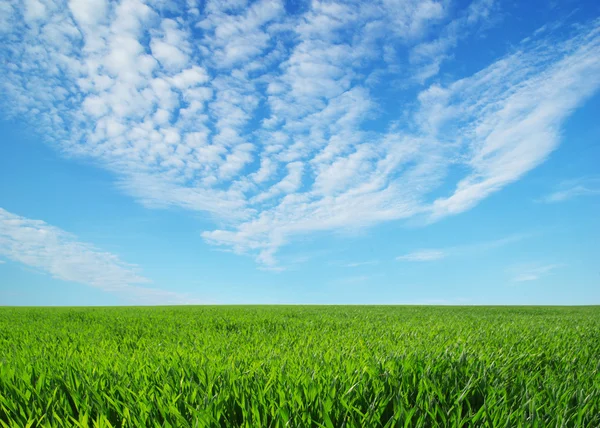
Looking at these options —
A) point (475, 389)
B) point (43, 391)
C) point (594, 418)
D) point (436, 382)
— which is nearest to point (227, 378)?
point (43, 391)

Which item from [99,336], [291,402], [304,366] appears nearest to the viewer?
[291,402]

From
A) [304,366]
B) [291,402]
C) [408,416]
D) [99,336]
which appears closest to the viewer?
[408,416]

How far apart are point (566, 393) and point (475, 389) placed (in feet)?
2.06

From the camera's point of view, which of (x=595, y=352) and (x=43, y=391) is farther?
(x=595, y=352)

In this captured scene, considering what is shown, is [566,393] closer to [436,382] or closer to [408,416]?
[436,382]

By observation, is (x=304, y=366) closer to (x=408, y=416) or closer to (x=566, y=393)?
(x=408, y=416)

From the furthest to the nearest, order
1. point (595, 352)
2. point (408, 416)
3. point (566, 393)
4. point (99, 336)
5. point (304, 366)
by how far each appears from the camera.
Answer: point (99, 336) → point (595, 352) → point (304, 366) → point (566, 393) → point (408, 416)

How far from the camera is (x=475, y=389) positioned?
2912mm

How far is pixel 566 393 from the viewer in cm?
285

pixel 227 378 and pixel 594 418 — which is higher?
pixel 227 378

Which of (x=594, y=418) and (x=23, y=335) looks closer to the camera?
(x=594, y=418)

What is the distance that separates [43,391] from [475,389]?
3.14 m

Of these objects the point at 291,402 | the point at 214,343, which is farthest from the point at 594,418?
the point at 214,343

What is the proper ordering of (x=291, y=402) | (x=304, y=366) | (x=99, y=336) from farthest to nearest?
(x=99, y=336) < (x=304, y=366) < (x=291, y=402)
